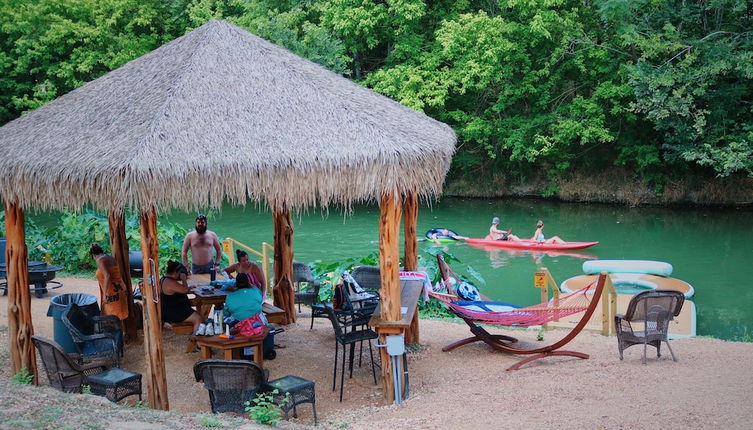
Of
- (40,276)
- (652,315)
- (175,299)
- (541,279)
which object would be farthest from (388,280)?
(40,276)

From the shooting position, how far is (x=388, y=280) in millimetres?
7789

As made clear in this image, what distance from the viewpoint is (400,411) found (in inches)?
292

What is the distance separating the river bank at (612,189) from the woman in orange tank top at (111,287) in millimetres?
24131

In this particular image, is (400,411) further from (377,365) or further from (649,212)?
(649,212)

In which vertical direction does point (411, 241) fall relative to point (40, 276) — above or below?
above

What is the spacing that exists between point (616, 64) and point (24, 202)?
24.0 m

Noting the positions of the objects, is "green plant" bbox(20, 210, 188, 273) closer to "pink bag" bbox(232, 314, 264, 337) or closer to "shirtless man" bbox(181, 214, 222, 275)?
"shirtless man" bbox(181, 214, 222, 275)

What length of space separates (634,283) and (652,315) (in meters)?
7.99

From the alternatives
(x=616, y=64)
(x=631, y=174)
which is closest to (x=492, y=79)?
(x=616, y=64)

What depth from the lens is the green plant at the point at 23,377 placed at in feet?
25.9

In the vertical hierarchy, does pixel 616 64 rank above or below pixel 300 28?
below

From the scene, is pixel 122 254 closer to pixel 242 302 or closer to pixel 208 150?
pixel 242 302

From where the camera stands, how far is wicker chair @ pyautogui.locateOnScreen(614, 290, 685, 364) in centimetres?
862

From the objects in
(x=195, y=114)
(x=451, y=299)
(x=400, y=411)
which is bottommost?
(x=400, y=411)
